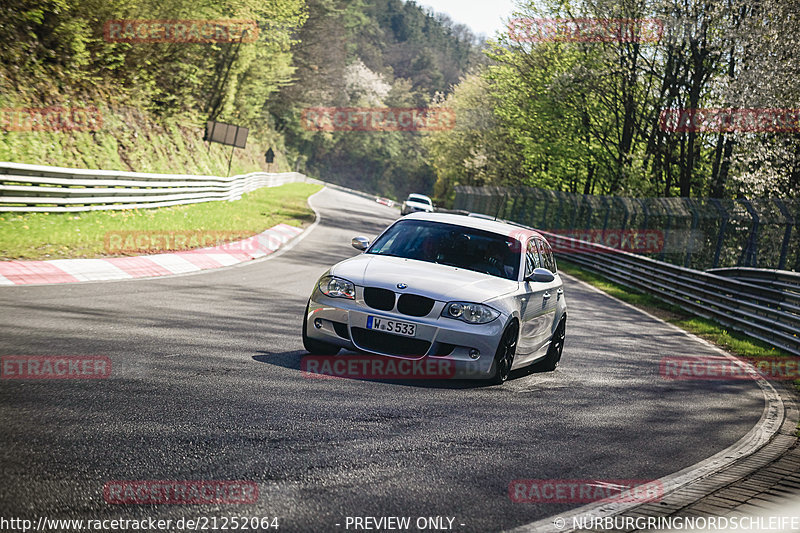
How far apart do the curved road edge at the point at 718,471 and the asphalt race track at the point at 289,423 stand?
13cm

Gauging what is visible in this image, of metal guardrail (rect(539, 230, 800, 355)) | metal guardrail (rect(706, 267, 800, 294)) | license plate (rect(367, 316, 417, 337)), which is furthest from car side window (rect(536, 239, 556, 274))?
metal guardrail (rect(706, 267, 800, 294))

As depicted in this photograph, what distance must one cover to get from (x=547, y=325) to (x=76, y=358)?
496cm

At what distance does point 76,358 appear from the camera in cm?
676

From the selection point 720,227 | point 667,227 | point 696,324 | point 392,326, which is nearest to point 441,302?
point 392,326

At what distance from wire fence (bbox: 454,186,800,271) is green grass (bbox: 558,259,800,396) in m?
1.75

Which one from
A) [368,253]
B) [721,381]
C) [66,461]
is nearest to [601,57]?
Answer: [721,381]

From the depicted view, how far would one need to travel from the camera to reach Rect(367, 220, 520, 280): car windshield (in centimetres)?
871

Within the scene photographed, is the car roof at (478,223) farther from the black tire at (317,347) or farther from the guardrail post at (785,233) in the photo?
the guardrail post at (785,233)

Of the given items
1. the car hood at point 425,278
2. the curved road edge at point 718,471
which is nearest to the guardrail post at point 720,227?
the curved road edge at point 718,471

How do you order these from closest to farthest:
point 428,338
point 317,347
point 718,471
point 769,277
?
1. point 718,471
2. point 428,338
3. point 317,347
4. point 769,277

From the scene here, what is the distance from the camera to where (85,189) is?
58.2 ft

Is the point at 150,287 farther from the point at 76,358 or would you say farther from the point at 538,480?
the point at 538,480

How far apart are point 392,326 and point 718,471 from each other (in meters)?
2.96

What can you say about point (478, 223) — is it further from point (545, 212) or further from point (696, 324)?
point (545, 212)
